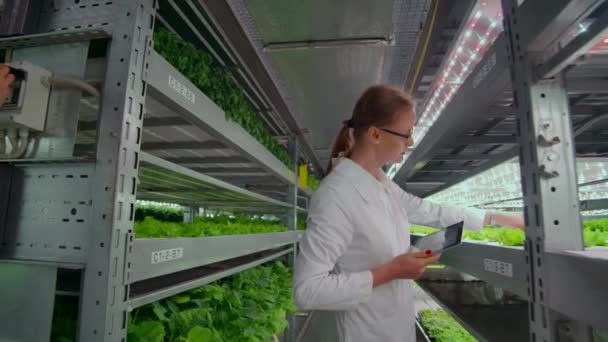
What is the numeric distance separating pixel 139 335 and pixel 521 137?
164 centimetres

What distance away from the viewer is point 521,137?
3.59 feet

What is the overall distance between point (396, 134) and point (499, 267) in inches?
25.6

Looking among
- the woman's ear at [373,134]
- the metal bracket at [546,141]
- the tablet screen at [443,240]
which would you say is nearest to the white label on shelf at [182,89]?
the woman's ear at [373,134]

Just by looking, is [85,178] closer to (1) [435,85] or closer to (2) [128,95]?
(2) [128,95]

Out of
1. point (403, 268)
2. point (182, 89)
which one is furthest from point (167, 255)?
point (403, 268)

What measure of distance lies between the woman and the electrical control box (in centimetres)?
108

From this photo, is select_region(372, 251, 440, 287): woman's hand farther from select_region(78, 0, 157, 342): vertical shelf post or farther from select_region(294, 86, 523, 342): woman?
select_region(78, 0, 157, 342): vertical shelf post

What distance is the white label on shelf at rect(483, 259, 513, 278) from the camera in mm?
1210

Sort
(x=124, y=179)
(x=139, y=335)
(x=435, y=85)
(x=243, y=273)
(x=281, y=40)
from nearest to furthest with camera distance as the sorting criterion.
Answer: (x=124, y=179), (x=139, y=335), (x=281, y=40), (x=435, y=85), (x=243, y=273)

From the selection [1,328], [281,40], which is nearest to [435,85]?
[281,40]

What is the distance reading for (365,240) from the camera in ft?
4.53

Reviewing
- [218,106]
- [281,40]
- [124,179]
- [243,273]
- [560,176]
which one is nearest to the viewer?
[560,176]

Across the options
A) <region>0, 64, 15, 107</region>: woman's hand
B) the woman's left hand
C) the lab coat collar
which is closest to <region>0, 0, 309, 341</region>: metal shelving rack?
<region>0, 64, 15, 107</region>: woman's hand

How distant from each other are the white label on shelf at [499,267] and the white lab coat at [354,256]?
12.7 inches
